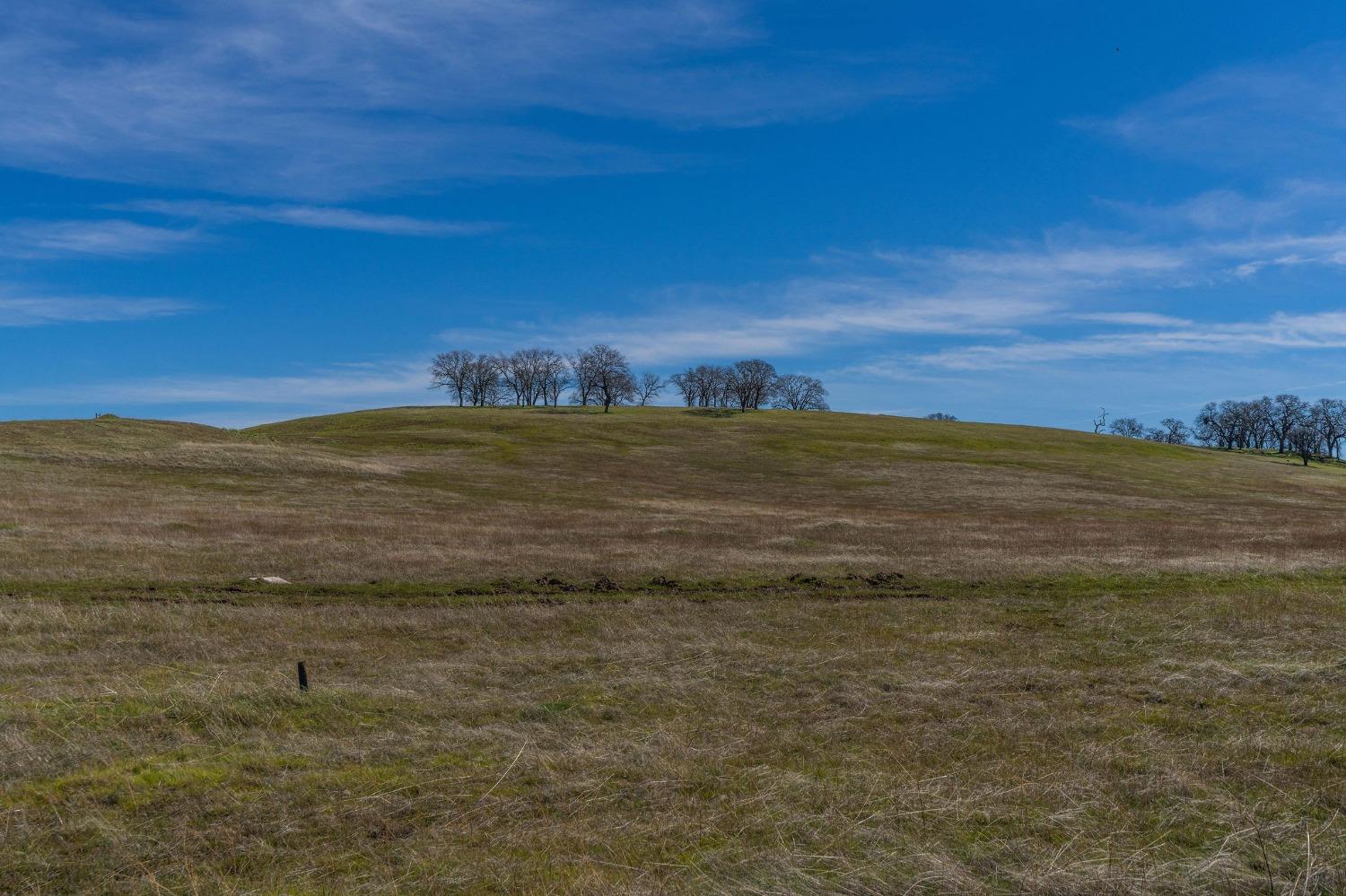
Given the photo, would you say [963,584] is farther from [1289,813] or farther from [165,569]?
[165,569]

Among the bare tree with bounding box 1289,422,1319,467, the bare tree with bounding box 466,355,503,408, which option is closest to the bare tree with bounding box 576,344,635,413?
the bare tree with bounding box 466,355,503,408

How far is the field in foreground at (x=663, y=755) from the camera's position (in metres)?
7.53

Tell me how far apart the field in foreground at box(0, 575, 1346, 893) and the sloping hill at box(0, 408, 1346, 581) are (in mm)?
8940

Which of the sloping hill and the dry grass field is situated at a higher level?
the sloping hill

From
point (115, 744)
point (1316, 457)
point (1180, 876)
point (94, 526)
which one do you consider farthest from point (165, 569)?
point (1316, 457)

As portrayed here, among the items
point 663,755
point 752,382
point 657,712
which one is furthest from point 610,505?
point 752,382

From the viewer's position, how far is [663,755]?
10312mm

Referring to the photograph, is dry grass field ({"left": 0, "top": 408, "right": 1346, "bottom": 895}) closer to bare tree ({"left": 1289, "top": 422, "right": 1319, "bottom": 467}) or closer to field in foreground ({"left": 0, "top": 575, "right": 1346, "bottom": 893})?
field in foreground ({"left": 0, "top": 575, "right": 1346, "bottom": 893})

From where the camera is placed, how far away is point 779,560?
29031mm

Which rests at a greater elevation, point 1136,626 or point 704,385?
point 704,385

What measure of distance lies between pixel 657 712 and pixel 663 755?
197 centimetres

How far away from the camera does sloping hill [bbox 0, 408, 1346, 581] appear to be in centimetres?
2805

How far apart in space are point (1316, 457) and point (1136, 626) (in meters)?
176

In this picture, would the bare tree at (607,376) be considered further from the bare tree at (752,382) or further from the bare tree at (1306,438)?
the bare tree at (1306,438)
